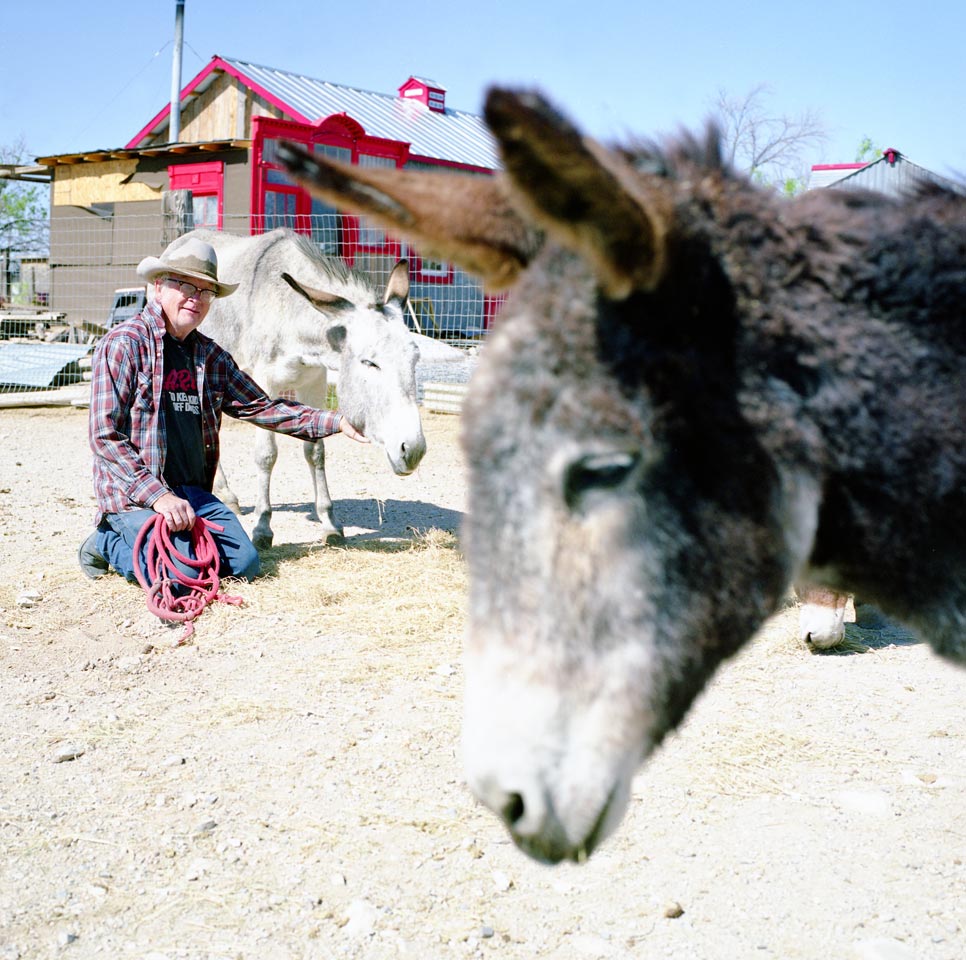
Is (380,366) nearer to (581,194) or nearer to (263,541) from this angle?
(263,541)

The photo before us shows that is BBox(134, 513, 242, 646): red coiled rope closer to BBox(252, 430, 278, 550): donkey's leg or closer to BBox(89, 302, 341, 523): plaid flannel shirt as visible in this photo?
BBox(89, 302, 341, 523): plaid flannel shirt

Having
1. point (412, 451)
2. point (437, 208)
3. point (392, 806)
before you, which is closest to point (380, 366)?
point (412, 451)

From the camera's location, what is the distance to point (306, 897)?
111 inches

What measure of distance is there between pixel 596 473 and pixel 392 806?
2.30 metres

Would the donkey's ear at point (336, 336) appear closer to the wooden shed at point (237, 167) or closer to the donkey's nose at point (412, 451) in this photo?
the donkey's nose at point (412, 451)

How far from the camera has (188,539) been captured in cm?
561

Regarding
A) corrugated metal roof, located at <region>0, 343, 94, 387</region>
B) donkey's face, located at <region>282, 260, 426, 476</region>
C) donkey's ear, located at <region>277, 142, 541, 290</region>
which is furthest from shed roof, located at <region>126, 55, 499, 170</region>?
donkey's ear, located at <region>277, 142, 541, 290</region>

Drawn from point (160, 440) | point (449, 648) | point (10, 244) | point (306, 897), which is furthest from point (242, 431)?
point (10, 244)

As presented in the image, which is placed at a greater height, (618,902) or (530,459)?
(530,459)

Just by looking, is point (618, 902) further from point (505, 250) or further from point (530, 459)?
point (505, 250)

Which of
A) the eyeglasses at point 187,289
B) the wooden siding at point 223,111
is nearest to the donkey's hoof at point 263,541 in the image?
the eyeglasses at point 187,289

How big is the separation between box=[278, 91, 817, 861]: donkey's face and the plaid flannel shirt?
14.1 feet

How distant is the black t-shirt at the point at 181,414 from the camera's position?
5.76 metres

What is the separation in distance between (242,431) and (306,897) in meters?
9.99
